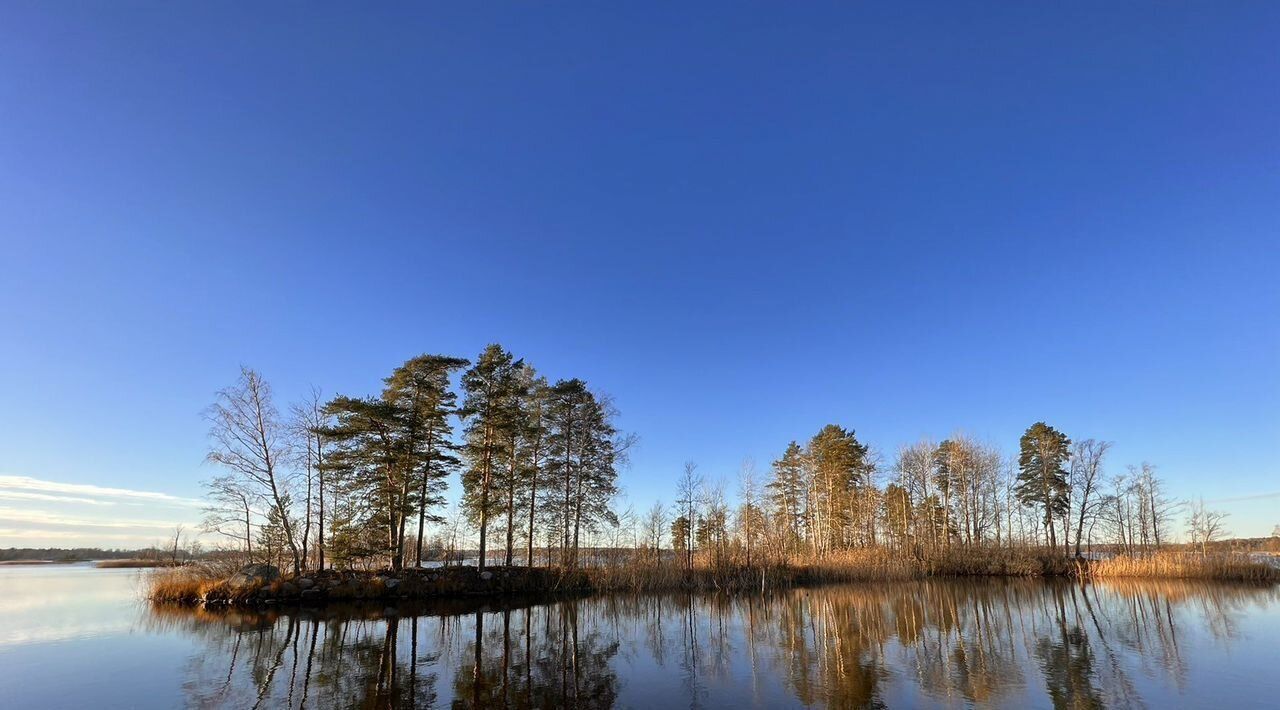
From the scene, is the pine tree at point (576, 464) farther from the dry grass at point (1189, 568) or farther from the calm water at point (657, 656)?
the dry grass at point (1189, 568)

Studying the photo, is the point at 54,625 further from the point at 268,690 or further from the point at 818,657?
the point at 818,657

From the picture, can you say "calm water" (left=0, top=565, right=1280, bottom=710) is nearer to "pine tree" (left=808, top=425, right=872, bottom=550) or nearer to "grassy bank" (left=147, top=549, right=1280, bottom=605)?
"grassy bank" (left=147, top=549, right=1280, bottom=605)

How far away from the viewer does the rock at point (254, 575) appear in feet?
85.2

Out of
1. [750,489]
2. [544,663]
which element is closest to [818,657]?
[544,663]

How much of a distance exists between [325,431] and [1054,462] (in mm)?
57898

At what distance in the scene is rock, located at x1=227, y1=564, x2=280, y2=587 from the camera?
2596 cm

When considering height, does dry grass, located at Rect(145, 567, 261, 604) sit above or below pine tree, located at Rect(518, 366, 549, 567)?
below

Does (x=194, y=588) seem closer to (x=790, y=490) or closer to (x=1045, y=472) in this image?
(x=790, y=490)

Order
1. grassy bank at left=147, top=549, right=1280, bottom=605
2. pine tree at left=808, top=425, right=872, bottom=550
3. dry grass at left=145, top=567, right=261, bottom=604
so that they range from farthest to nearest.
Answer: pine tree at left=808, top=425, right=872, bottom=550 → grassy bank at left=147, top=549, right=1280, bottom=605 → dry grass at left=145, top=567, right=261, bottom=604

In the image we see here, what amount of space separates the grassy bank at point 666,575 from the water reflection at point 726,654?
345 centimetres

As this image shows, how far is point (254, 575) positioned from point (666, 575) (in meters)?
20.3

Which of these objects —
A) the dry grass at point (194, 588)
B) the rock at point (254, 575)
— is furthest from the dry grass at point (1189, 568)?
the dry grass at point (194, 588)

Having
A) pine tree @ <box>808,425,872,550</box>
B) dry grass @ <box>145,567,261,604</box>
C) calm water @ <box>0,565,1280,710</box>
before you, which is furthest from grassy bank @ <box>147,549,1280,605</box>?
pine tree @ <box>808,425,872,550</box>

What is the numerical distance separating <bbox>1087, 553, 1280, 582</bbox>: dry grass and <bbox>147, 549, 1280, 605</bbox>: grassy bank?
45 mm
